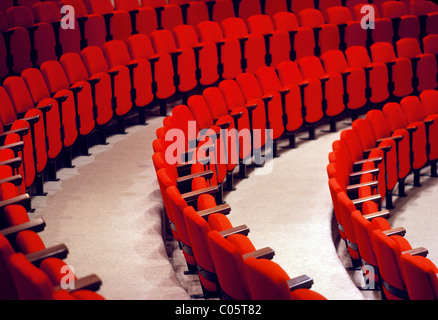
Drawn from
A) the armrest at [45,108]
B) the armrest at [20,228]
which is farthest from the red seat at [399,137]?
the armrest at [20,228]

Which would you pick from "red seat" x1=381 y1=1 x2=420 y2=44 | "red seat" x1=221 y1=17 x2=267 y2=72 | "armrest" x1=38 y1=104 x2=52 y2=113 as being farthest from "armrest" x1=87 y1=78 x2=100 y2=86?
"red seat" x1=381 y1=1 x2=420 y2=44

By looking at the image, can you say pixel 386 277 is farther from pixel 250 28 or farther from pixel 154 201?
pixel 250 28

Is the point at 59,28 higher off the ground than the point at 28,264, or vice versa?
the point at 59,28

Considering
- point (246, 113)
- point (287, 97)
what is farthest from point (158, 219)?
point (287, 97)

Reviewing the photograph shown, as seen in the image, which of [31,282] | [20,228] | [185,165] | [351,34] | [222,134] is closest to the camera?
[31,282]

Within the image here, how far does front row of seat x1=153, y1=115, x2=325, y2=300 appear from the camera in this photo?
39cm

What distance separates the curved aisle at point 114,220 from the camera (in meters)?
0.52

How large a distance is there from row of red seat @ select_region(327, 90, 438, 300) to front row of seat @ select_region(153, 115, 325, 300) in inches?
4.3

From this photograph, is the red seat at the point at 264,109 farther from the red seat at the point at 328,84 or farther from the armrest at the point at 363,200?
the armrest at the point at 363,200

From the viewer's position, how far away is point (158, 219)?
65 centimetres

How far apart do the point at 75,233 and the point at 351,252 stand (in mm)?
302

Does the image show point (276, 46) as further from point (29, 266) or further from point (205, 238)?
point (29, 266)

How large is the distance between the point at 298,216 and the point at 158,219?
0.17m
